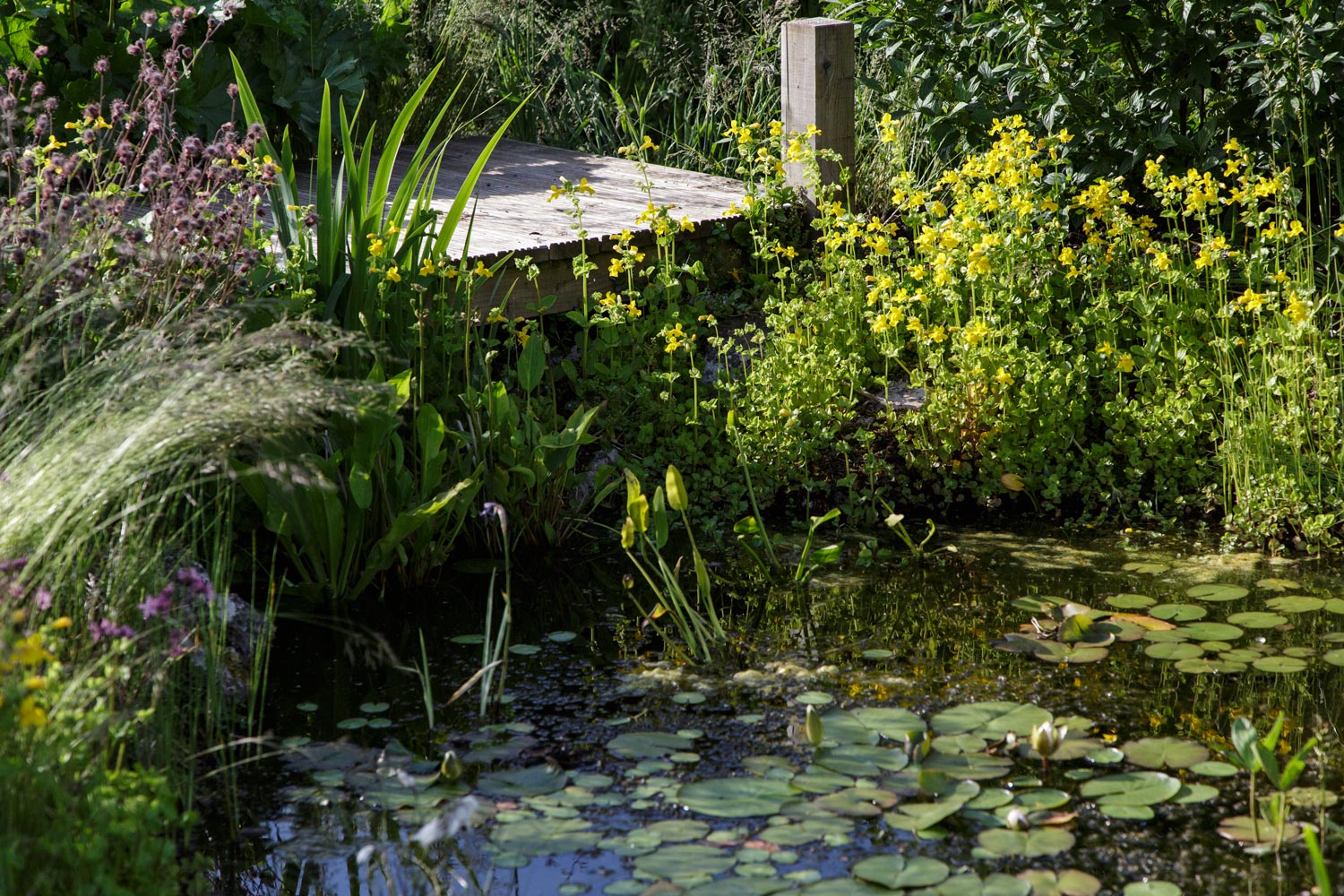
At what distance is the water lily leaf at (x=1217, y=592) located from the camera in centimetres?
332

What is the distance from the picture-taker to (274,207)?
11.7ft

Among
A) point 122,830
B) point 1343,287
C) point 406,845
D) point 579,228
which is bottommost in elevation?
point 406,845

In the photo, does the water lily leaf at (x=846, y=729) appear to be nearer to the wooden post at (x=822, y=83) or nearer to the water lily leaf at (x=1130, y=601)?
the water lily leaf at (x=1130, y=601)

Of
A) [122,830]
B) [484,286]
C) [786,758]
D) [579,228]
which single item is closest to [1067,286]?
[579,228]

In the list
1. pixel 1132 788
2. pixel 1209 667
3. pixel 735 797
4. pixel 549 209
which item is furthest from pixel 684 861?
pixel 549 209

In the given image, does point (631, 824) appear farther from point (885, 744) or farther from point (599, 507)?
point (599, 507)

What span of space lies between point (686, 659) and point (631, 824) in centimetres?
78

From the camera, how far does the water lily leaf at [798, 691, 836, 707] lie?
2828mm

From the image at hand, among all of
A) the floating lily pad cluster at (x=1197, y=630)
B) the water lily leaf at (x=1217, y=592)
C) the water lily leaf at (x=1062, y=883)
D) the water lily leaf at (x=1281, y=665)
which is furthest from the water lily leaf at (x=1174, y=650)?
the water lily leaf at (x=1062, y=883)

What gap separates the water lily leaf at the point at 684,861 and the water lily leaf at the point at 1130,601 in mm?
1503

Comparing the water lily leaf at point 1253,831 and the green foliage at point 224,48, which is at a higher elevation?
the green foliage at point 224,48

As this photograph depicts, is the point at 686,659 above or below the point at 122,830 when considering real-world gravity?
below

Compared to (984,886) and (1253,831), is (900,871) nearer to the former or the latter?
(984,886)

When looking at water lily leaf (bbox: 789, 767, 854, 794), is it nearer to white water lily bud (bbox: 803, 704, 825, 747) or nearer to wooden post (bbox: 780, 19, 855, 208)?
white water lily bud (bbox: 803, 704, 825, 747)
